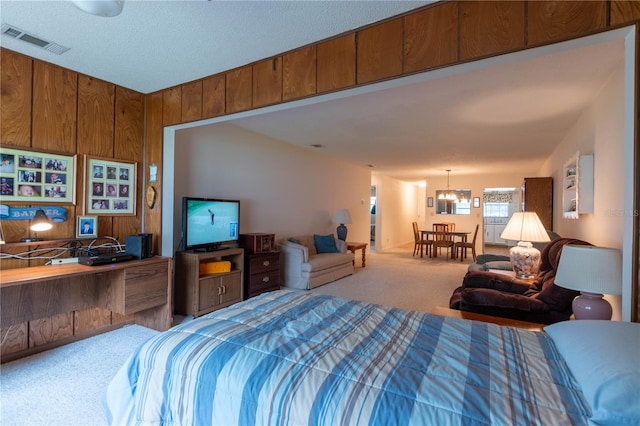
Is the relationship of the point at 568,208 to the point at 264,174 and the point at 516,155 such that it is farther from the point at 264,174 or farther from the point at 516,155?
the point at 264,174

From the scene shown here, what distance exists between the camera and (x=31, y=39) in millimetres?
2254

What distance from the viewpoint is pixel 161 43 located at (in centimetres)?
227

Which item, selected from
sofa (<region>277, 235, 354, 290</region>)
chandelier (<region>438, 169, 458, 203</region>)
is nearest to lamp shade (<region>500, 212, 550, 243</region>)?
sofa (<region>277, 235, 354, 290</region>)

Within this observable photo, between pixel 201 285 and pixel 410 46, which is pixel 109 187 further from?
pixel 410 46

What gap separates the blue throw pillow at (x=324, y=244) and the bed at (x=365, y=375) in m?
4.07

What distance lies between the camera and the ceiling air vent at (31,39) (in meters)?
2.12

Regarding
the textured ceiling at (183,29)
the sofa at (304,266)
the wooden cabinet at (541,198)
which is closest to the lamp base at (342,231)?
the sofa at (304,266)

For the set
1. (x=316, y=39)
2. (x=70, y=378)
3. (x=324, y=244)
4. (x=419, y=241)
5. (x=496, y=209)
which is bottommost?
(x=70, y=378)

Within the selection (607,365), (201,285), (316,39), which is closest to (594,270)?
(607,365)

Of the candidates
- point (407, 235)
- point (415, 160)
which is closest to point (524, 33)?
point (415, 160)

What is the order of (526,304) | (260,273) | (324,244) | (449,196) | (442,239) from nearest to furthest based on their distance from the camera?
1. (526,304)
2. (260,273)
3. (324,244)
4. (442,239)
5. (449,196)

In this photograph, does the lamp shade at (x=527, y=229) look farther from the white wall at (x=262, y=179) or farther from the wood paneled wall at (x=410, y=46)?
the white wall at (x=262, y=179)

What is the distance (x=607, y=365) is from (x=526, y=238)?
2.28 m

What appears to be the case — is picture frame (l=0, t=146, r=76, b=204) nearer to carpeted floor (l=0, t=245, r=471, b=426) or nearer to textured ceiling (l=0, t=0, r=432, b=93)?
textured ceiling (l=0, t=0, r=432, b=93)
